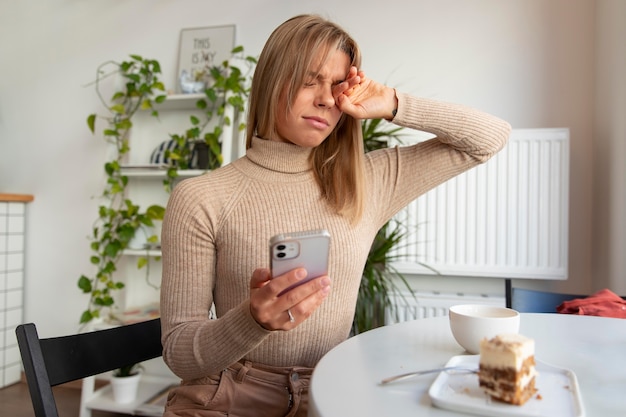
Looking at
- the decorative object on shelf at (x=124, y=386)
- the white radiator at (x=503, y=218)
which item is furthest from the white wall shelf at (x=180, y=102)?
the decorative object on shelf at (x=124, y=386)

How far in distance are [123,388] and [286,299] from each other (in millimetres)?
2114

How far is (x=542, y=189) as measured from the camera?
7.24 feet

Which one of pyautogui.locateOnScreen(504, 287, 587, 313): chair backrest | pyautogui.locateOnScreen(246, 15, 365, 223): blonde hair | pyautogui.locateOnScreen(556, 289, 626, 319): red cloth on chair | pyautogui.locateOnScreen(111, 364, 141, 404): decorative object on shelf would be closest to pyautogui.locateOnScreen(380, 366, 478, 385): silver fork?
pyautogui.locateOnScreen(246, 15, 365, 223): blonde hair

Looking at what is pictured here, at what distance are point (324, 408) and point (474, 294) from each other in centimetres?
203

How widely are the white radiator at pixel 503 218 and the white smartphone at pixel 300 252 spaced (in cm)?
166

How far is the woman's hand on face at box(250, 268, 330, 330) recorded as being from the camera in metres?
0.67

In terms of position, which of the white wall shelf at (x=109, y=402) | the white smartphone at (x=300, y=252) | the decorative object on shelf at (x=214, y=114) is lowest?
the white wall shelf at (x=109, y=402)

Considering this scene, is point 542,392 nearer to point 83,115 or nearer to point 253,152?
point 253,152

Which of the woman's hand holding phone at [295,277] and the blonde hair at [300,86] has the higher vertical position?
the blonde hair at [300,86]

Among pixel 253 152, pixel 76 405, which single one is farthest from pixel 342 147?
pixel 76 405

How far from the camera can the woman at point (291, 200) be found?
3.14 ft

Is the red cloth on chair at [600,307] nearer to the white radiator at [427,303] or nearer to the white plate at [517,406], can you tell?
the white plate at [517,406]

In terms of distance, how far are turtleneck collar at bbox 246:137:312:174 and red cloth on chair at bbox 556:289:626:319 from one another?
0.84m

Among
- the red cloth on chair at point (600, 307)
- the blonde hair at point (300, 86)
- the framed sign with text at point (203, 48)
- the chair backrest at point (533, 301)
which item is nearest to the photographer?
the blonde hair at point (300, 86)
